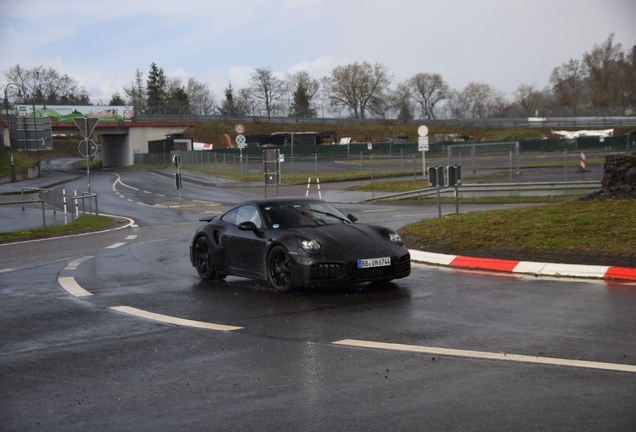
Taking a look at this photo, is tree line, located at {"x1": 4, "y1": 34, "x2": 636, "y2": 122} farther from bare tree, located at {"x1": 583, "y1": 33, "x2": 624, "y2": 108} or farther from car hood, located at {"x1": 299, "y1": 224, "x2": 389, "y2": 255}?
car hood, located at {"x1": 299, "y1": 224, "x2": 389, "y2": 255}

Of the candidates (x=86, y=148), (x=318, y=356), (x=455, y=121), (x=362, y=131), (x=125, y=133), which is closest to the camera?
(x=318, y=356)

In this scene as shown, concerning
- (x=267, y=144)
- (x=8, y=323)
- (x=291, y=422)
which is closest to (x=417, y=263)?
(x=8, y=323)

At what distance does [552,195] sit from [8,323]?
26.9 metres

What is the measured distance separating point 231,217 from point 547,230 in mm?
5704

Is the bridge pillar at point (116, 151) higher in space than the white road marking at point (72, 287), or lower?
higher

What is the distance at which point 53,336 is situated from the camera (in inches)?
322

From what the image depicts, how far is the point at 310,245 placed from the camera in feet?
33.8

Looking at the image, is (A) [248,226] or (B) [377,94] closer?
(A) [248,226]

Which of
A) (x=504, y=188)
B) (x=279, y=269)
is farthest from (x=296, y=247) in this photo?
(x=504, y=188)

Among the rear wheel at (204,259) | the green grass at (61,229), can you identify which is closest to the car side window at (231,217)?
the rear wheel at (204,259)

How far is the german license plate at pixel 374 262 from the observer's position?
10233 mm

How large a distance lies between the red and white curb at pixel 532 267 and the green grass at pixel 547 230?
1.94 ft

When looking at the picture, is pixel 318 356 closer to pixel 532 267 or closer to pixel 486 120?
pixel 532 267

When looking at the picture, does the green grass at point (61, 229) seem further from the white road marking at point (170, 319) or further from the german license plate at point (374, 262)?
the german license plate at point (374, 262)
